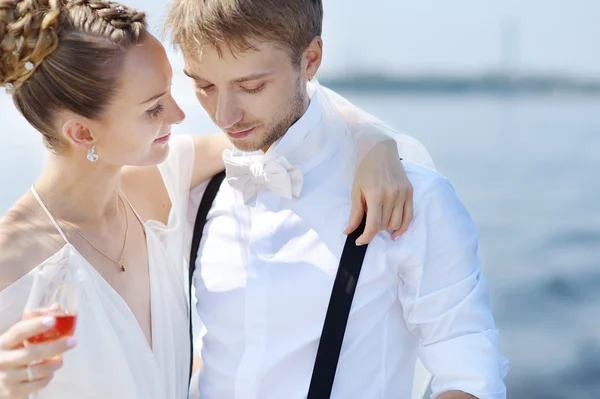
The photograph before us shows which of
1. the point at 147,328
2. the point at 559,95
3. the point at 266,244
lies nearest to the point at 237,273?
the point at 266,244

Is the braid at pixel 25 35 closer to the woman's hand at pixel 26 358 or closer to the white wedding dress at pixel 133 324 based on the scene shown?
the white wedding dress at pixel 133 324

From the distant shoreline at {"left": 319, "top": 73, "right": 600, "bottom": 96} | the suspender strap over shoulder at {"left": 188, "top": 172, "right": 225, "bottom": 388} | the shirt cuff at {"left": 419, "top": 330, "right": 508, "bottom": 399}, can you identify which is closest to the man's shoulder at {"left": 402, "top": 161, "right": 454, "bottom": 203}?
the shirt cuff at {"left": 419, "top": 330, "right": 508, "bottom": 399}

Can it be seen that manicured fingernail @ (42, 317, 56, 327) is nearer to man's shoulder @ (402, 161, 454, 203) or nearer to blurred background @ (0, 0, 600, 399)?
man's shoulder @ (402, 161, 454, 203)

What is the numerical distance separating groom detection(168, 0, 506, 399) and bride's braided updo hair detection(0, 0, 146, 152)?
156 millimetres

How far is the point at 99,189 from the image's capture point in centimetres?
189

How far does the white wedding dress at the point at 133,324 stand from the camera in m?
1.67

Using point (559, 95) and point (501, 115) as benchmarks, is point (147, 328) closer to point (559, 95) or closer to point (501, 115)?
point (559, 95)

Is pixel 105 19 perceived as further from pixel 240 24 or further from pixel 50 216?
pixel 50 216

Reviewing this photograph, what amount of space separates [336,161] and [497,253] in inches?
243

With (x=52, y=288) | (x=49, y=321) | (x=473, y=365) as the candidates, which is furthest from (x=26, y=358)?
(x=473, y=365)

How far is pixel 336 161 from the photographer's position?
6.15ft

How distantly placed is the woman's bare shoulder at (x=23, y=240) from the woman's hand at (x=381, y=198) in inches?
26.7

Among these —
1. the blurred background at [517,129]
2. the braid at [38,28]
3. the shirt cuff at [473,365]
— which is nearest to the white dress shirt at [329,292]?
the shirt cuff at [473,365]

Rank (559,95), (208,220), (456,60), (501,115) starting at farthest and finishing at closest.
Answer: (501,115), (456,60), (559,95), (208,220)
